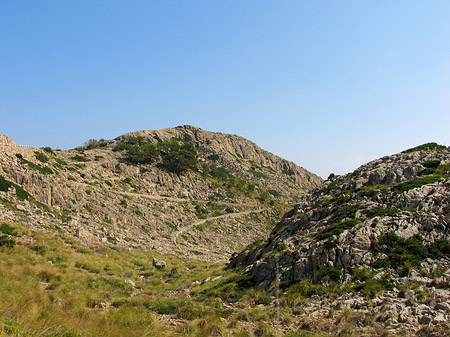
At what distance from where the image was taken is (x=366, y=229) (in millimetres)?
20672

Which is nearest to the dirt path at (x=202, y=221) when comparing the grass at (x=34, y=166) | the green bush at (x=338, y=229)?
the grass at (x=34, y=166)

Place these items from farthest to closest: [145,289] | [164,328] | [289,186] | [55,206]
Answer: [289,186] < [55,206] < [145,289] < [164,328]

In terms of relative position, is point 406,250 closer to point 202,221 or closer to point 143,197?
point 202,221

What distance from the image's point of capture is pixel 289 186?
141 meters

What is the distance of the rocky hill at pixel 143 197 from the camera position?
135 feet

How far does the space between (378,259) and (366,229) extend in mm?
2592

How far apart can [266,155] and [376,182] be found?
435 ft

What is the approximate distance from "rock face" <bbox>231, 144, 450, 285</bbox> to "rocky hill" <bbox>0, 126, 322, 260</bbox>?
23.6 metres

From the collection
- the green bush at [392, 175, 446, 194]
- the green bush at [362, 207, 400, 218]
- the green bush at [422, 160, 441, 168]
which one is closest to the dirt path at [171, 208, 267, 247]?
the green bush at [362, 207, 400, 218]

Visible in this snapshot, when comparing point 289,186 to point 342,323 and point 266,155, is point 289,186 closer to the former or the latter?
point 266,155

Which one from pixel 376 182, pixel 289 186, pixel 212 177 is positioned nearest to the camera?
pixel 376 182

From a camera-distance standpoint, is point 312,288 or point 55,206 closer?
point 312,288

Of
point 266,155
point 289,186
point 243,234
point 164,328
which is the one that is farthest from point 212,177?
point 164,328

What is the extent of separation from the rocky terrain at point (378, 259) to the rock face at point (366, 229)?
5 cm
